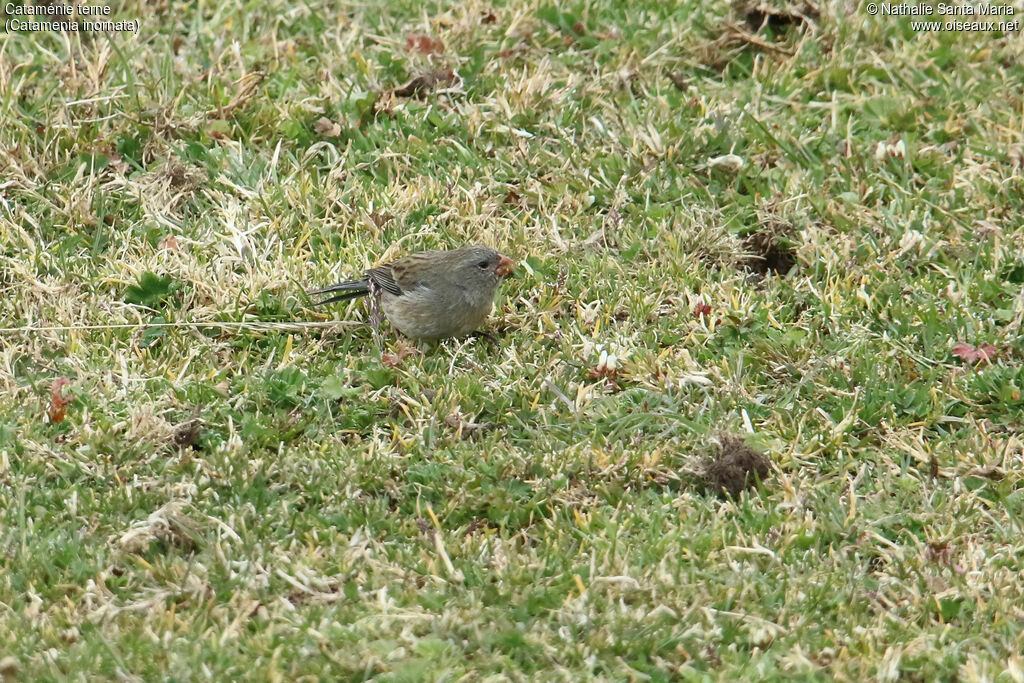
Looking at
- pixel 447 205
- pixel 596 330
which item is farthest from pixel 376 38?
pixel 596 330

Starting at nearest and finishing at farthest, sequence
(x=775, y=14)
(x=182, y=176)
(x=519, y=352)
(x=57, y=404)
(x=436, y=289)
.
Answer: (x=57, y=404), (x=436, y=289), (x=519, y=352), (x=182, y=176), (x=775, y=14)

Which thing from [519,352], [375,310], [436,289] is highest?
[436,289]

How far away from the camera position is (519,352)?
273 inches

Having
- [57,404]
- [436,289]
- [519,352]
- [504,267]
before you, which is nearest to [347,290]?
[436,289]

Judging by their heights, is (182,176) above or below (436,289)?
below

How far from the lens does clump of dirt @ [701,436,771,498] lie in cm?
589

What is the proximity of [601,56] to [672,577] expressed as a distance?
4961 millimetres

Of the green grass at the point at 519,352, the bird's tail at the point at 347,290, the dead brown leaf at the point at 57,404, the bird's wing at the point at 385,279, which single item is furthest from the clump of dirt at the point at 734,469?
the dead brown leaf at the point at 57,404

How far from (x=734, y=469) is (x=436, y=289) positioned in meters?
1.81

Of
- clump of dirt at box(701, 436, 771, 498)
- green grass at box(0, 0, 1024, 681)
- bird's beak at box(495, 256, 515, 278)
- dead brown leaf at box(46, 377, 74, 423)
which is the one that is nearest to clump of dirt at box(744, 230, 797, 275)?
green grass at box(0, 0, 1024, 681)

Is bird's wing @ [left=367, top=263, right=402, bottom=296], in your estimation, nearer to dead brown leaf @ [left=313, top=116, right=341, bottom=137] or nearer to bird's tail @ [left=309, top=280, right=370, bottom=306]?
bird's tail @ [left=309, top=280, right=370, bottom=306]

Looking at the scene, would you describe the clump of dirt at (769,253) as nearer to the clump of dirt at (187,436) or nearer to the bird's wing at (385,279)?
the bird's wing at (385,279)

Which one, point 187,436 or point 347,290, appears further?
point 347,290

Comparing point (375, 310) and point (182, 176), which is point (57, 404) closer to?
point (375, 310)
